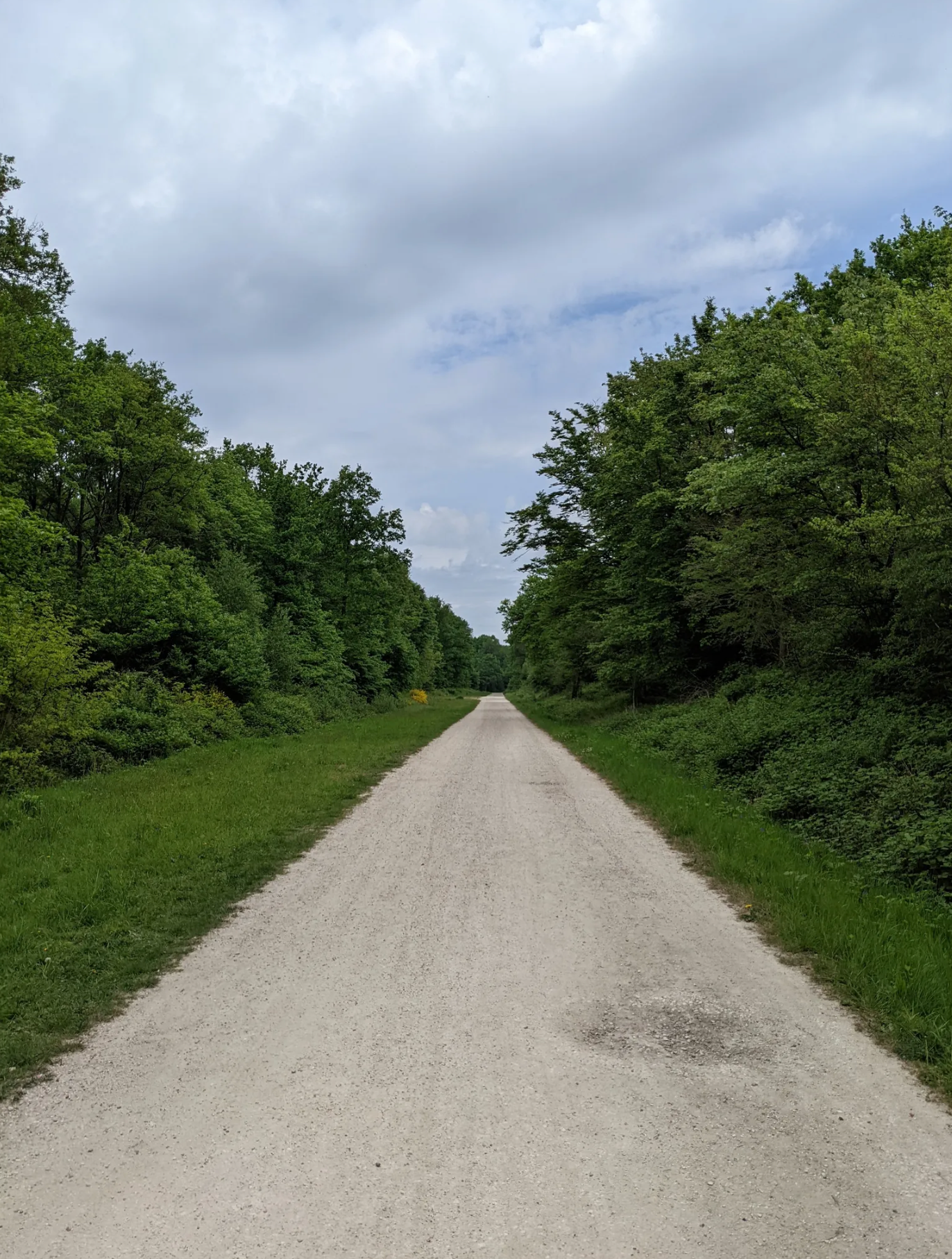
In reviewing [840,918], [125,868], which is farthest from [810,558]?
[125,868]

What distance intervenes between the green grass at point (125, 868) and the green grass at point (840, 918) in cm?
480

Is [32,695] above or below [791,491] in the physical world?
below

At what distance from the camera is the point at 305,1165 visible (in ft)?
9.89

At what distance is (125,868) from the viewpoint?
757 centimetres

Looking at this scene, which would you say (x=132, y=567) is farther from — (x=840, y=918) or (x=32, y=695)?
(x=840, y=918)

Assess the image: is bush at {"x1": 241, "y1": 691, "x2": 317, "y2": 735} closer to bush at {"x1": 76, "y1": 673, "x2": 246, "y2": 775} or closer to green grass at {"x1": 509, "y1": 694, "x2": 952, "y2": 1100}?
bush at {"x1": 76, "y1": 673, "x2": 246, "y2": 775}

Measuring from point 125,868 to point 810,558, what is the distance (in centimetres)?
1237

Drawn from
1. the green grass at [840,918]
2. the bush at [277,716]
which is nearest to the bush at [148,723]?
the bush at [277,716]

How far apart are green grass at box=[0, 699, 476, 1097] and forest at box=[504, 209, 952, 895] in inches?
272

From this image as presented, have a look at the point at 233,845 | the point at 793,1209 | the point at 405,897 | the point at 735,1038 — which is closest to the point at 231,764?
the point at 233,845

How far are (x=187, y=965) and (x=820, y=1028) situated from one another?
171 inches

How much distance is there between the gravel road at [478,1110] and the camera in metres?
2.67

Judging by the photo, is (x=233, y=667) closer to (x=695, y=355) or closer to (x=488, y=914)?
(x=488, y=914)

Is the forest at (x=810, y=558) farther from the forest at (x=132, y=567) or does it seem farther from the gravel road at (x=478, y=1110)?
the forest at (x=132, y=567)
